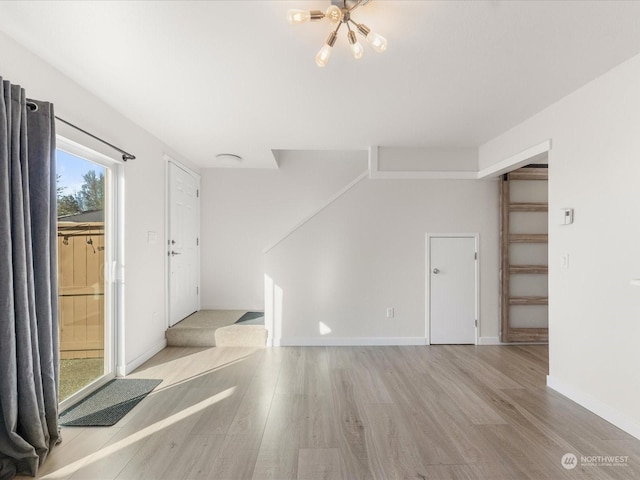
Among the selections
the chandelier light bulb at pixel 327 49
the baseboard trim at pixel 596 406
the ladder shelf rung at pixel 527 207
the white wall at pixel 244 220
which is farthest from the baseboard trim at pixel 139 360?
the ladder shelf rung at pixel 527 207

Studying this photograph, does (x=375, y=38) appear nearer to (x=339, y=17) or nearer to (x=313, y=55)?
(x=339, y=17)

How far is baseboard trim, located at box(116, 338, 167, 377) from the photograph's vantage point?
10.5 ft

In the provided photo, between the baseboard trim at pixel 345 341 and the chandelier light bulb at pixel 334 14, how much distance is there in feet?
11.5

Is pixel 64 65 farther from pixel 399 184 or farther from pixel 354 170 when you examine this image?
pixel 354 170

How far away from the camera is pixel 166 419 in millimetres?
2424

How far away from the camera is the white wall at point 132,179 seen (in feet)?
7.16

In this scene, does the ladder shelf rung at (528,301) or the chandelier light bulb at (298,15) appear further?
the ladder shelf rung at (528,301)

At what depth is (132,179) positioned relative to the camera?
3334 mm

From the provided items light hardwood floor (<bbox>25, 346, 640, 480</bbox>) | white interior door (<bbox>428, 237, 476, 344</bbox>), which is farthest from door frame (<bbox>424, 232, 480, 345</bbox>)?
light hardwood floor (<bbox>25, 346, 640, 480</bbox>)

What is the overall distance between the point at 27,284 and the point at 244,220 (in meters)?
3.49

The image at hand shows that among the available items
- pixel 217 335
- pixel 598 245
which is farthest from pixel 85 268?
pixel 598 245

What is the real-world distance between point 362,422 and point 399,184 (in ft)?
9.56

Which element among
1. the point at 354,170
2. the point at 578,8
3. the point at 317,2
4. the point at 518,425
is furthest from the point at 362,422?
the point at 354,170

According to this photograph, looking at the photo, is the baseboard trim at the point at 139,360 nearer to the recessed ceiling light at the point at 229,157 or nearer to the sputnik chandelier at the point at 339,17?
the recessed ceiling light at the point at 229,157
